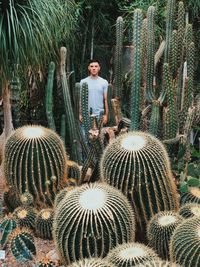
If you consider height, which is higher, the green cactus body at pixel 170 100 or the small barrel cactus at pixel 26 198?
the green cactus body at pixel 170 100

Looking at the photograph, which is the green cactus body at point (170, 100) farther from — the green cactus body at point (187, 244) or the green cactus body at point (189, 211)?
the green cactus body at point (187, 244)

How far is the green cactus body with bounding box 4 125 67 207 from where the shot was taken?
426 centimetres

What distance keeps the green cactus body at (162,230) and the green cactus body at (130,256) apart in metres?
0.44

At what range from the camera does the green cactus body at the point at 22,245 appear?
11.8 feet

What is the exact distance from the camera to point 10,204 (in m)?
4.64

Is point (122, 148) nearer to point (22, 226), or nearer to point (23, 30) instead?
point (22, 226)

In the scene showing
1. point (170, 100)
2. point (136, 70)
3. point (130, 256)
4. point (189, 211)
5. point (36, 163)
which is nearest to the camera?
point (130, 256)

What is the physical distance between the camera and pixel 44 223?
405cm

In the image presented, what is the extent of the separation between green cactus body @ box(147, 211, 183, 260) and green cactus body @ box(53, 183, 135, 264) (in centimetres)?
16

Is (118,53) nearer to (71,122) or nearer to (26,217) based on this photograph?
(71,122)

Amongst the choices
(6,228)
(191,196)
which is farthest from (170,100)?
(6,228)

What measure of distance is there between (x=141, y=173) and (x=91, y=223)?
640mm

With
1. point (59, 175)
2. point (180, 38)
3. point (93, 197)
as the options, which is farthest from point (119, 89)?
point (93, 197)

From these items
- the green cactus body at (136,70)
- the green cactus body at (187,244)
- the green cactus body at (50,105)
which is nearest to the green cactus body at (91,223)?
the green cactus body at (187,244)
